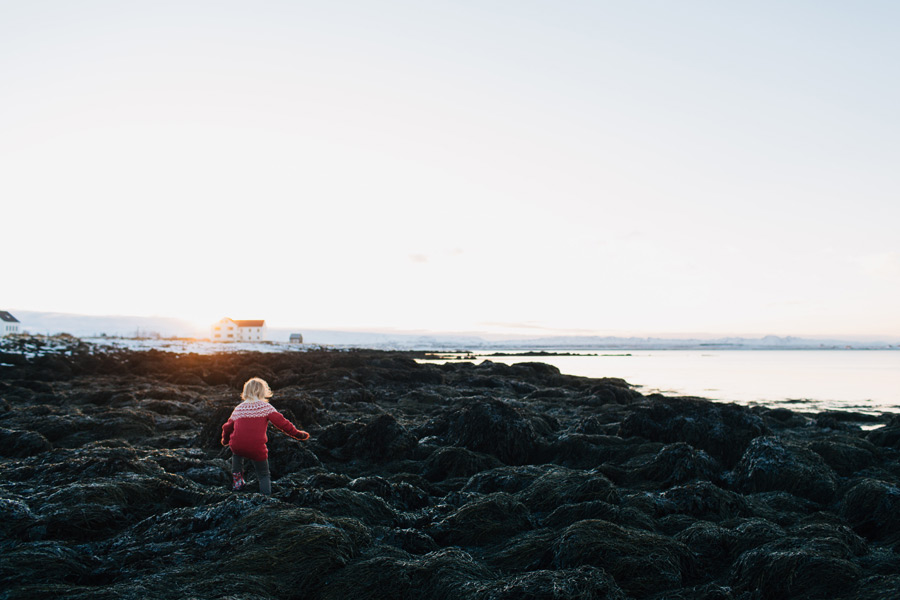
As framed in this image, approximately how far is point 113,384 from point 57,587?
1888 centimetres

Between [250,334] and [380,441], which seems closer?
[380,441]

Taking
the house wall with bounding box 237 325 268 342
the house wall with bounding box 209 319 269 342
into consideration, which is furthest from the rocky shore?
the house wall with bounding box 209 319 269 342

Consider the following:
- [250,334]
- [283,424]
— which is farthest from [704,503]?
[250,334]

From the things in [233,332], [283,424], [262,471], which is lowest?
[233,332]

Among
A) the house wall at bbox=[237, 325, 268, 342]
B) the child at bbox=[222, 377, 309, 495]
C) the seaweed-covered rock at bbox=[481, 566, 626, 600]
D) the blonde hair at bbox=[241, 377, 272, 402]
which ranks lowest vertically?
the house wall at bbox=[237, 325, 268, 342]

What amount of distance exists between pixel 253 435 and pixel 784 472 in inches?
310

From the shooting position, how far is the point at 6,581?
156 inches

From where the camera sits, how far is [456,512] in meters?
6.00

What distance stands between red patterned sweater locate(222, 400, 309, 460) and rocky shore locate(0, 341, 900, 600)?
1.80 ft

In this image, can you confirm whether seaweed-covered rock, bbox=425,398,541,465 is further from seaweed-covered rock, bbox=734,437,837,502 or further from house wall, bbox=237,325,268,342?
house wall, bbox=237,325,268,342

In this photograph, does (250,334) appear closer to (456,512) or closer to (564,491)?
(564,491)

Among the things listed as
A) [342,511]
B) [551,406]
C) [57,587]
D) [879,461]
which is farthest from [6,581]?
[551,406]

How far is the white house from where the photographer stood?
118 metres

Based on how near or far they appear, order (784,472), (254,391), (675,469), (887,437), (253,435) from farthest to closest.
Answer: (887,437) → (675,469) → (784,472) → (254,391) → (253,435)
